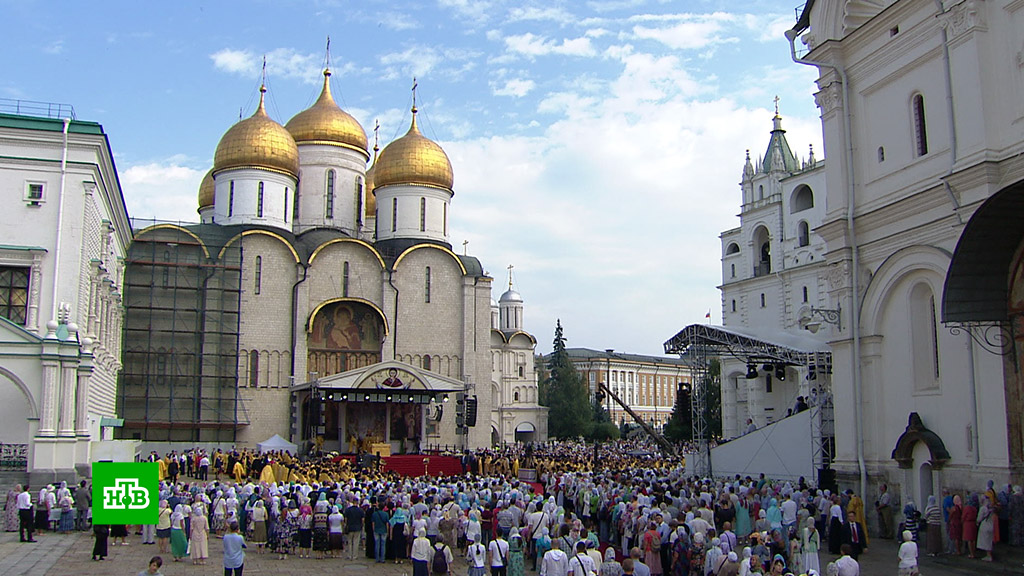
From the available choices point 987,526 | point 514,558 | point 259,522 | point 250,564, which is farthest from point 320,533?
point 987,526

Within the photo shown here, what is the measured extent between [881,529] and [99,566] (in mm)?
13404

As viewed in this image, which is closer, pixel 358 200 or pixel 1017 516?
pixel 1017 516

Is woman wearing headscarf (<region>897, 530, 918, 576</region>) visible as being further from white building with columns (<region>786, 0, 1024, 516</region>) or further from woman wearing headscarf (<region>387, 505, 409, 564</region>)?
woman wearing headscarf (<region>387, 505, 409, 564</region>)

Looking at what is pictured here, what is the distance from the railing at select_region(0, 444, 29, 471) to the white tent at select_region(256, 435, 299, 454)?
41.7 ft

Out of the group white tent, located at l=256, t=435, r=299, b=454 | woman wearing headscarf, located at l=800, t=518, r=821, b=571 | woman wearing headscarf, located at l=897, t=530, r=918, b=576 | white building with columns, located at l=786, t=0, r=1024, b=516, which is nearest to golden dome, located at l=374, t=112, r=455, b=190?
white tent, located at l=256, t=435, r=299, b=454

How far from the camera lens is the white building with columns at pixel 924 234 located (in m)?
14.5

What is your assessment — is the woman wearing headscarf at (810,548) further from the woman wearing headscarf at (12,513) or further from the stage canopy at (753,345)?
the woman wearing headscarf at (12,513)

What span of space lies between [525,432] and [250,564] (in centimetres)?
4126

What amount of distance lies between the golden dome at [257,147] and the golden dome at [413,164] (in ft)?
14.3

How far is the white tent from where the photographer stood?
3384 cm

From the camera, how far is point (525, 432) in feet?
182

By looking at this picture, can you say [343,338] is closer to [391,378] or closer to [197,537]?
[391,378]

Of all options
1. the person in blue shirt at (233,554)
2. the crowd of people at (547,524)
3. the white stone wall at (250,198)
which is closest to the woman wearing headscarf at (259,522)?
the crowd of people at (547,524)

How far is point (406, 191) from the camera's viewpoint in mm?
42312
